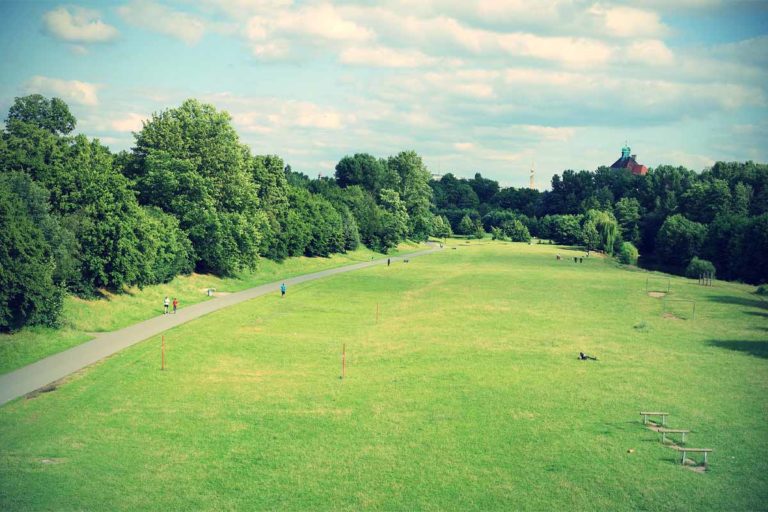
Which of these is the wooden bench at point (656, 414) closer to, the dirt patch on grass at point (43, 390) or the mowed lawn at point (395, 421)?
the mowed lawn at point (395, 421)

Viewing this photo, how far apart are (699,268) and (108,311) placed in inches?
3586

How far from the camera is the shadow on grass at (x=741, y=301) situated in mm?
66438

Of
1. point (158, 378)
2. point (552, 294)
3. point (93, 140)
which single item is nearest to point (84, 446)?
point (158, 378)

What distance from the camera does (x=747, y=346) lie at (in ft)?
143

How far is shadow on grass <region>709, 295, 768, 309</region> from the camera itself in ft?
218

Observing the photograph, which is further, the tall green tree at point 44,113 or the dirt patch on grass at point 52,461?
the tall green tree at point 44,113

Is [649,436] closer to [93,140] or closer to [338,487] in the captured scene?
[338,487]

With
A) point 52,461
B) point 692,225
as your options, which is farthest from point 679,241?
point 52,461

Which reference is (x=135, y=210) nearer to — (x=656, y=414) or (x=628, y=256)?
(x=656, y=414)

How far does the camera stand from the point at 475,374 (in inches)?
1318

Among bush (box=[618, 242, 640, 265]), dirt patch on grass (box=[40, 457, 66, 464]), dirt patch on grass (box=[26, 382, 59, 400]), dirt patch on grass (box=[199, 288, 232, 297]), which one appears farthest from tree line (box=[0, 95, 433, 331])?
bush (box=[618, 242, 640, 265])

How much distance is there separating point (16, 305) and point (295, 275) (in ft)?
158

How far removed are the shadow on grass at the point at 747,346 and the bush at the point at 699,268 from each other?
56.0 metres

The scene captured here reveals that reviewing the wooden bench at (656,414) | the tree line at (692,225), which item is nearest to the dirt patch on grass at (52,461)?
the wooden bench at (656,414)
